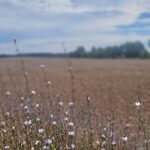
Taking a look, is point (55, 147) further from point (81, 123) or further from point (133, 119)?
point (133, 119)

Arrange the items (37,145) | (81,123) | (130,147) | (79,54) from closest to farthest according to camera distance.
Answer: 1. (37,145)
2. (130,147)
3. (81,123)
4. (79,54)

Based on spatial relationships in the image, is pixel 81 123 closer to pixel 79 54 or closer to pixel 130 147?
pixel 130 147

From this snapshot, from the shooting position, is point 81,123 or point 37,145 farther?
point 81,123

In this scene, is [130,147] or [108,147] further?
[130,147]

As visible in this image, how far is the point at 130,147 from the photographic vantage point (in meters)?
6.43

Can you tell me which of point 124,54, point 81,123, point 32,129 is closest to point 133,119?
point 81,123

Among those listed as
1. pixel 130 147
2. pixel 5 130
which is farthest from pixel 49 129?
pixel 130 147

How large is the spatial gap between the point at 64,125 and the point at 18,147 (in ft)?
2.32

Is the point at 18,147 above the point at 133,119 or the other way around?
above

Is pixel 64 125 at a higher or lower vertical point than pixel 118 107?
higher

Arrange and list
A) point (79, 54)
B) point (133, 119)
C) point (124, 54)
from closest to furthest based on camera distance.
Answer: point (133, 119) < point (124, 54) < point (79, 54)

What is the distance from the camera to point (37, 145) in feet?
17.9

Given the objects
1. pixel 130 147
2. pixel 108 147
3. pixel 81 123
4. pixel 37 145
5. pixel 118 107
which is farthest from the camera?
pixel 118 107

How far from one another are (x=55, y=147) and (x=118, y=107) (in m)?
9.55
